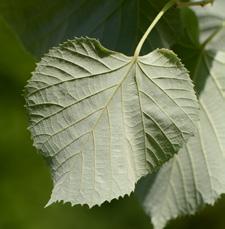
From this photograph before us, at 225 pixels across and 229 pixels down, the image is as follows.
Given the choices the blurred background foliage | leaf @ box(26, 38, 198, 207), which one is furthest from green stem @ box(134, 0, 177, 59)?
the blurred background foliage

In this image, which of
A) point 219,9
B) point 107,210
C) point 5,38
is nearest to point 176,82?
point 219,9

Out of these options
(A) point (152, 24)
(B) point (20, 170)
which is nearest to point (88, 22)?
(A) point (152, 24)

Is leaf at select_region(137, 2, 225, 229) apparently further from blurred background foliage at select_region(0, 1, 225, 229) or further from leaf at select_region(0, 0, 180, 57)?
blurred background foliage at select_region(0, 1, 225, 229)

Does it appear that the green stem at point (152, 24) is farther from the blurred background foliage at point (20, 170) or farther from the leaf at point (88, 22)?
the blurred background foliage at point (20, 170)

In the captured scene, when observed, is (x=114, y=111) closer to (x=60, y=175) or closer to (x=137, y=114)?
(x=137, y=114)

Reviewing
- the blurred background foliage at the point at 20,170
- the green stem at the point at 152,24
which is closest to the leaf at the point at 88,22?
the green stem at the point at 152,24

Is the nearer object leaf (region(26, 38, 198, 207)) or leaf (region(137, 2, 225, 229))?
leaf (region(26, 38, 198, 207))

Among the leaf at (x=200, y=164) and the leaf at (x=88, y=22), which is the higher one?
the leaf at (x=88, y=22)
